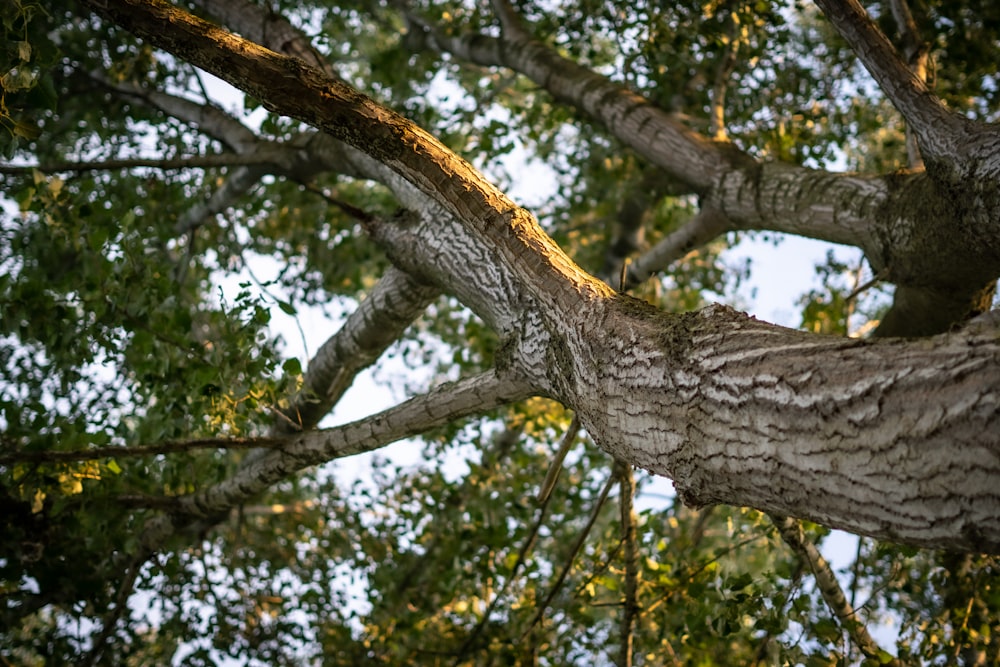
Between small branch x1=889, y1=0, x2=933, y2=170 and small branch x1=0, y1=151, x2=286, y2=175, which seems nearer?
small branch x1=889, y1=0, x2=933, y2=170

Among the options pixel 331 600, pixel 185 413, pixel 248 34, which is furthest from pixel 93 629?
pixel 248 34

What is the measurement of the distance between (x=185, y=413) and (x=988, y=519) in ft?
9.70

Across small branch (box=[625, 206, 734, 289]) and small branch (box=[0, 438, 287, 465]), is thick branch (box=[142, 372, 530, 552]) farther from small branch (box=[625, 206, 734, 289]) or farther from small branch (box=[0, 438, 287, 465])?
small branch (box=[625, 206, 734, 289])

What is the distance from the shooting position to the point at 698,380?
1.67 m

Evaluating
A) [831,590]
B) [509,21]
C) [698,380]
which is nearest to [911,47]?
[831,590]

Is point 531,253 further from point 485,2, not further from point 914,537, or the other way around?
point 485,2

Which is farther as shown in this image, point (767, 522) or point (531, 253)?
point (767, 522)

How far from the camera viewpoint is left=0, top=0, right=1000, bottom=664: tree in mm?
1589

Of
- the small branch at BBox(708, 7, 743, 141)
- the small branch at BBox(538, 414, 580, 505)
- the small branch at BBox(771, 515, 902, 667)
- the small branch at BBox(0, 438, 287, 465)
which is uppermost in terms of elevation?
the small branch at BBox(708, 7, 743, 141)

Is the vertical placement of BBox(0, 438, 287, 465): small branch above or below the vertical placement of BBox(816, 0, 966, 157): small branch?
below

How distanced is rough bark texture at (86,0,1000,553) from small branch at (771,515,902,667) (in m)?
1.28

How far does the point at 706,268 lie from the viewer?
746cm

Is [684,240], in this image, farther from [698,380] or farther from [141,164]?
[141,164]

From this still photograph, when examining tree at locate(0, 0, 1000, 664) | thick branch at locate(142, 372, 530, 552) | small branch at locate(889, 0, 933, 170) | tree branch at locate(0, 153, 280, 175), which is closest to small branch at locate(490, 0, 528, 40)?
tree at locate(0, 0, 1000, 664)
